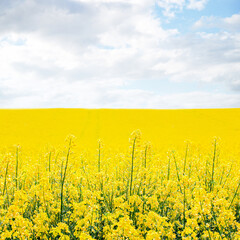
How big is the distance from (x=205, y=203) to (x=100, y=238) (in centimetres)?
237

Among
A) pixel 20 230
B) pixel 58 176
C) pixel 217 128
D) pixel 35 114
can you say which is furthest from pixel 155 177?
pixel 35 114

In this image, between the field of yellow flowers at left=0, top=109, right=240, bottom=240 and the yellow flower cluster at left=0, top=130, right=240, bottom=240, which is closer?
the yellow flower cluster at left=0, top=130, right=240, bottom=240

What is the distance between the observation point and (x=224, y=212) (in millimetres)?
4789

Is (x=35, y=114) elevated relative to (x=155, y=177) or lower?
elevated

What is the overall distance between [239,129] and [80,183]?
35307mm

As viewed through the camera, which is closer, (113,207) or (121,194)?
(113,207)

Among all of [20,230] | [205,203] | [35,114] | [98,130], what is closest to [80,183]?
[20,230]

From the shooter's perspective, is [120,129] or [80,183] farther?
[120,129]

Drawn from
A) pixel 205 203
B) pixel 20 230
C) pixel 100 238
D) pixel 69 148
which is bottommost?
pixel 100 238

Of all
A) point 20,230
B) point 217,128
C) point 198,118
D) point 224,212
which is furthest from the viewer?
point 198,118

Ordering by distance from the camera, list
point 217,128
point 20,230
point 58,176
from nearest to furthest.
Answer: point 20,230 < point 58,176 < point 217,128

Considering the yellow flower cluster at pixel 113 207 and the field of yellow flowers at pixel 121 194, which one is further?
the field of yellow flowers at pixel 121 194

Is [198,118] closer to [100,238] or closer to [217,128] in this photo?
[217,128]

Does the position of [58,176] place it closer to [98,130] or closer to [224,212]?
[224,212]
